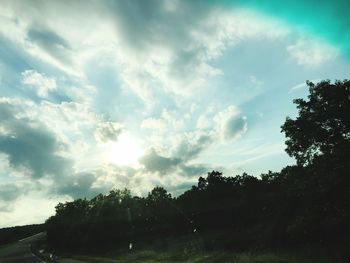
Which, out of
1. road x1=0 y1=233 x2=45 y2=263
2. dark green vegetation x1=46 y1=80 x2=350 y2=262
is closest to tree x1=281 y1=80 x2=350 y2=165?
dark green vegetation x1=46 y1=80 x2=350 y2=262

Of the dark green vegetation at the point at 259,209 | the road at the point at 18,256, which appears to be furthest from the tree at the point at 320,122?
the road at the point at 18,256

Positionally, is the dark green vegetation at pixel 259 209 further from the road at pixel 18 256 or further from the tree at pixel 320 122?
the road at pixel 18 256

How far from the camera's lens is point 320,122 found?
4162 centimetres

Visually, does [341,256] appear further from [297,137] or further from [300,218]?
[297,137]

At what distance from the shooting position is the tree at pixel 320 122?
4041 centimetres

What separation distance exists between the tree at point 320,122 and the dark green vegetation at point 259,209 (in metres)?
0.09

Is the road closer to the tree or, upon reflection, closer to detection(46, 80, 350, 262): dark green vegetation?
detection(46, 80, 350, 262): dark green vegetation

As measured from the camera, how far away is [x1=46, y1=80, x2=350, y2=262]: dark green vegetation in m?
33.7

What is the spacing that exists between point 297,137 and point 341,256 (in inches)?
792

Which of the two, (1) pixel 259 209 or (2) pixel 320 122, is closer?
(2) pixel 320 122

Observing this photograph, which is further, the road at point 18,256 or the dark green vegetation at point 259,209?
the road at point 18,256

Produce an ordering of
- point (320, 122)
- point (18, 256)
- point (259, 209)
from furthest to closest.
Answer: point (259, 209) < point (18, 256) < point (320, 122)

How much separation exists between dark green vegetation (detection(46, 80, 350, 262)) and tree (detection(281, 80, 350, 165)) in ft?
0.30

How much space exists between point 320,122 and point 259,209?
43644 mm
